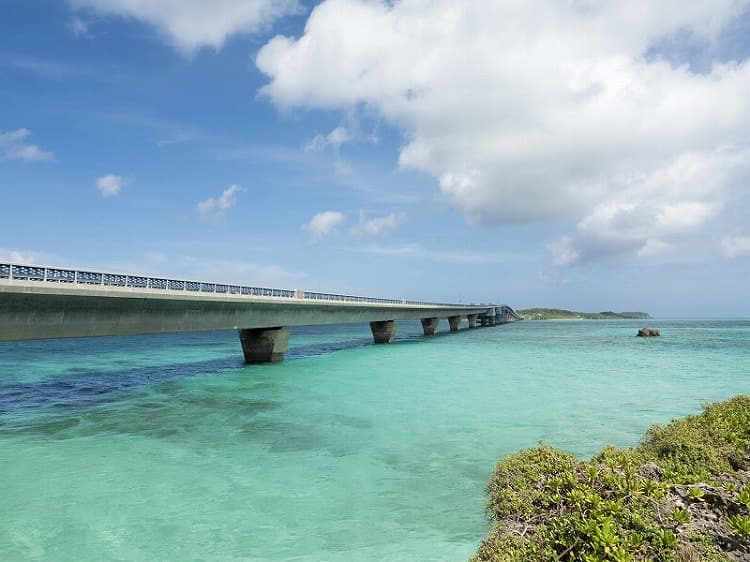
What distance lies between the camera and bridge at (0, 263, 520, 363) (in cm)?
2064

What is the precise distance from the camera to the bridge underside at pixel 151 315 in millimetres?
20844

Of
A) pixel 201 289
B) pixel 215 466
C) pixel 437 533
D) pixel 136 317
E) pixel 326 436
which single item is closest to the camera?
pixel 437 533

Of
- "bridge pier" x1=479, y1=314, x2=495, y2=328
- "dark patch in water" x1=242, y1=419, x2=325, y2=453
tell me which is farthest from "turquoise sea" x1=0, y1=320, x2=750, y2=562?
"bridge pier" x1=479, y1=314, x2=495, y2=328

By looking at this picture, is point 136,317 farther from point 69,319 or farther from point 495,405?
point 495,405

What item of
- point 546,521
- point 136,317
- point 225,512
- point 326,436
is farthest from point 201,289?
point 546,521

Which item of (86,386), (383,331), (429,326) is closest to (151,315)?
(86,386)

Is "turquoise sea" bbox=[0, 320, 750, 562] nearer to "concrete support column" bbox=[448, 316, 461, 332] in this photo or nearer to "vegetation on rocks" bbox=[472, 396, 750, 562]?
"vegetation on rocks" bbox=[472, 396, 750, 562]

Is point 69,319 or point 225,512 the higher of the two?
point 69,319

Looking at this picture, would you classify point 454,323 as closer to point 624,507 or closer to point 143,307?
point 143,307

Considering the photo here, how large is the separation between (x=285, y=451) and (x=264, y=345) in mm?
27610

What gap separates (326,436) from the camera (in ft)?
55.1

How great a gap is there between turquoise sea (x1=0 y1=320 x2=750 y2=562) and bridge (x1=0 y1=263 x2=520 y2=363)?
4.08 metres

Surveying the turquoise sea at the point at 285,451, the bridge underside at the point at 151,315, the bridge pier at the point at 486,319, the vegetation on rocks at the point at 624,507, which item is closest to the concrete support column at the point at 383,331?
the bridge underside at the point at 151,315

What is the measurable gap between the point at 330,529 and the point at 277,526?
1.15 metres
